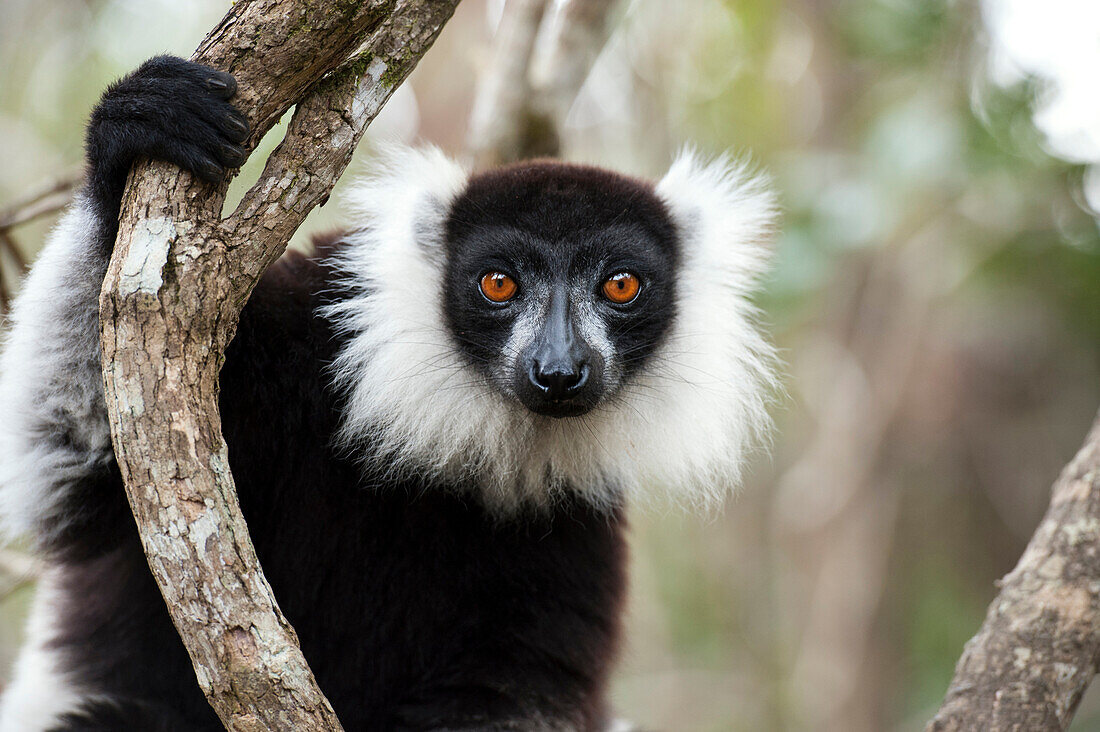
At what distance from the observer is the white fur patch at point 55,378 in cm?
290

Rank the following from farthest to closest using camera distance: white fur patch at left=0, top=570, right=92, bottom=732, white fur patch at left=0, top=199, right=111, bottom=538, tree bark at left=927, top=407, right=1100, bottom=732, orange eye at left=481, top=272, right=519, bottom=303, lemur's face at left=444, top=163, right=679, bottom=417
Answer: white fur patch at left=0, top=570, right=92, bottom=732, orange eye at left=481, top=272, right=519, bottom=303, lemur's face at left=444, top=163, right=679, bottom=417, tree bark at left=927, top=407, right=1100, bottom=732, white fur patch at left=0, top=199, right=111, bottom=538

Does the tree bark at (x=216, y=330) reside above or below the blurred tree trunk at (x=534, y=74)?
below

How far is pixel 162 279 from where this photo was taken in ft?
7.71

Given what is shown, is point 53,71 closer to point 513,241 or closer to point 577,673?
point 513,241

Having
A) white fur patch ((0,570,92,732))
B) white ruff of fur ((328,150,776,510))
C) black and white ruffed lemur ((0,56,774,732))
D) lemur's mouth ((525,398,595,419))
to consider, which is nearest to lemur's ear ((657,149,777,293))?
white ruff of fur ((328,150,776,510))

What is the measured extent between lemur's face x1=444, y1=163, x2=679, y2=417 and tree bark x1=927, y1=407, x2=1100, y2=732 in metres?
1.52

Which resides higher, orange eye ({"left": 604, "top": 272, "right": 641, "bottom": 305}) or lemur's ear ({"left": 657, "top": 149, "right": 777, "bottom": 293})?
lemur's ear ({"left": 657, "top": 149, "right": 777, "bottom": 293})

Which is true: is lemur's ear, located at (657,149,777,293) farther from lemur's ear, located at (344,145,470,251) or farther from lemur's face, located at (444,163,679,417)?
lemur's ear, located at (344,145,470,251)

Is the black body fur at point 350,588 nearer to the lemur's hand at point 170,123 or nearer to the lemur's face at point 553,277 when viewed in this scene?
the lemur's face at point 553,277

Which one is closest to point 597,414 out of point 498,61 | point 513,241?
point 513,241

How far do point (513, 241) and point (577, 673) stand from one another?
5.29ft

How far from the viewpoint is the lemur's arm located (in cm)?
249

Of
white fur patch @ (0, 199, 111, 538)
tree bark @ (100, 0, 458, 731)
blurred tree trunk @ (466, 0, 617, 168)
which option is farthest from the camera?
blurred tree trunk @ (466, 0, 617, 168)

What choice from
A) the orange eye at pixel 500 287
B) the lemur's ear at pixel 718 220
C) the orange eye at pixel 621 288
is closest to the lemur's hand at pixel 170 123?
the orange eye at pixel 500 287
